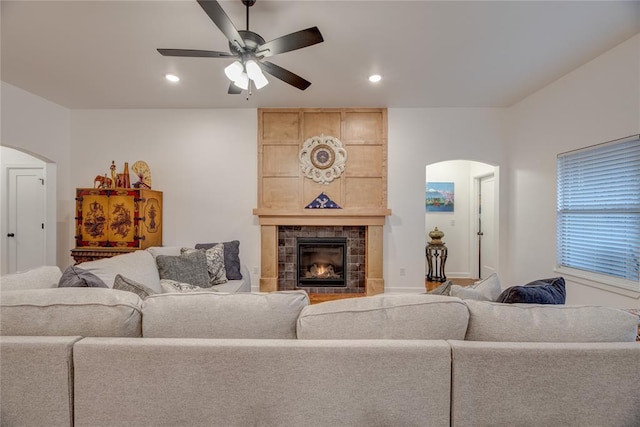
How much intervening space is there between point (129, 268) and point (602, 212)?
4572mm

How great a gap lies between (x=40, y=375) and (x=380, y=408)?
1.26 metres

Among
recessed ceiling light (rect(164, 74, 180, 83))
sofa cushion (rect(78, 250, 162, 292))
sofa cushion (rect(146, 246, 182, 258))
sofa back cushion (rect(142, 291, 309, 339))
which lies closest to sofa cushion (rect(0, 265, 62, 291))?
sofa cushion (rect(78, 250, 162, 292))

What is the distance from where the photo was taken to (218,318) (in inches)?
46.1

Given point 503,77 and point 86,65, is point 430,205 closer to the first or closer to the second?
point 503,77

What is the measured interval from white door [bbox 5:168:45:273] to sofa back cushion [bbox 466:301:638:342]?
20.1ft

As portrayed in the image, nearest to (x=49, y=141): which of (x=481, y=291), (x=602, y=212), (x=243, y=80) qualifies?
(x=243, y=80)

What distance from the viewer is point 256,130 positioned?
439 cm

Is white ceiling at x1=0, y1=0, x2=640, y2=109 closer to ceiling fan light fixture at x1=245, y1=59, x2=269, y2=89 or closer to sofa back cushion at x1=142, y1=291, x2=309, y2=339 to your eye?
ceiling fan light fixture at x1=245, y1=59, x2=269, y2=89

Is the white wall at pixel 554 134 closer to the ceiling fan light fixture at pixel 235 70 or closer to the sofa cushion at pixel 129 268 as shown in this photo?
the ceiling fan light fixture at pixel 235 70

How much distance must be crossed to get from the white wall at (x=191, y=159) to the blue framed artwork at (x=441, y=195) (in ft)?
11.1

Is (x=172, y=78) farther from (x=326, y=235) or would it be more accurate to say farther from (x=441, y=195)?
(x=441, y=195)

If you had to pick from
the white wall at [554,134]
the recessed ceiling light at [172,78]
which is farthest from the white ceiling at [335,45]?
the white wall at [554,134]

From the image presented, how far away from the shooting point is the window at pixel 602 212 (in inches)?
104

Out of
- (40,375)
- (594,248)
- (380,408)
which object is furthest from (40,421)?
(594,248)
